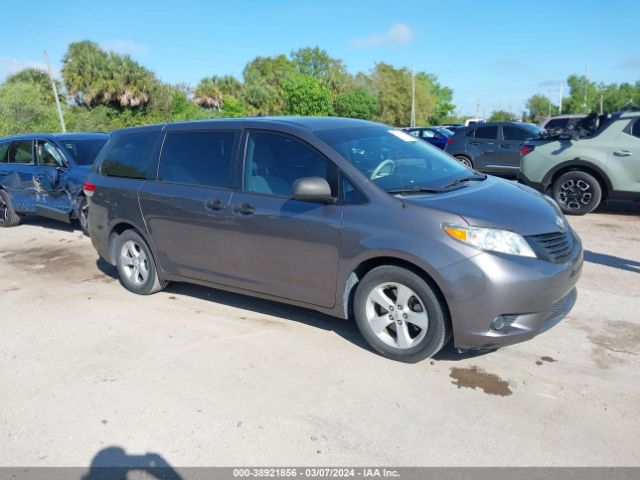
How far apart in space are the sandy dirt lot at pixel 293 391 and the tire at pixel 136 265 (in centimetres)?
29

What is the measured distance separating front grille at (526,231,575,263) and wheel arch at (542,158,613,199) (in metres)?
5.14

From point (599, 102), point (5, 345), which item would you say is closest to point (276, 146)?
point (5, 345)

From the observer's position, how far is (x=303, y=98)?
5038cm

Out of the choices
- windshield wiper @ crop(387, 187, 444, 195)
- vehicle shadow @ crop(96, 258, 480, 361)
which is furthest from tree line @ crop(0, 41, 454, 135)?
windshield wiper @ crop(387, 187, 444, 195)

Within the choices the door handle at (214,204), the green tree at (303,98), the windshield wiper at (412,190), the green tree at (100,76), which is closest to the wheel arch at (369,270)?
the windshield wiper at (412,190)

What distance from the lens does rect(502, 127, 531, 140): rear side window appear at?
1324 cm

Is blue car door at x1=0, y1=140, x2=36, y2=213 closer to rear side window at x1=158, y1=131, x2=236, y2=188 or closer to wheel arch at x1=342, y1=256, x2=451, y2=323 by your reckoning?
rear side window at x1=158, y1=131, x2=236, y2=188

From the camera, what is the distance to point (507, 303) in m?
3.39

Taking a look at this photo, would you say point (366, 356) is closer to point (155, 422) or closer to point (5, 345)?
point (155, 422)

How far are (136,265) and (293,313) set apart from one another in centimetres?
191

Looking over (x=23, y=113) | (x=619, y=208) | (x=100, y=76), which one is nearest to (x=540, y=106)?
(x=100, y=76)

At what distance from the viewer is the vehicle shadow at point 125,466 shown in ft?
9.14

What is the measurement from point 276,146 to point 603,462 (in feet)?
10.3

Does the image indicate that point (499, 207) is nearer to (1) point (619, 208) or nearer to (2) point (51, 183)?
(1) point (619, 208)
